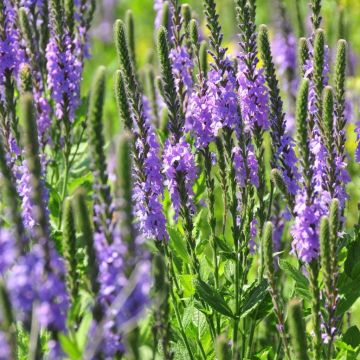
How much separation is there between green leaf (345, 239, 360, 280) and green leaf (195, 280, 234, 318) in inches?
26.7

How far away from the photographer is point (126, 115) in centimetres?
336

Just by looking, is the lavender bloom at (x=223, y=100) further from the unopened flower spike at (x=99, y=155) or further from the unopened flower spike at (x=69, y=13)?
the unopened flower spike at (x=69, y=13)

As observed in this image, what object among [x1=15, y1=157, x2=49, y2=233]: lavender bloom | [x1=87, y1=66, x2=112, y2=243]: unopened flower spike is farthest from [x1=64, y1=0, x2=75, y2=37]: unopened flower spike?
[x1=87, y1=66, x2=112, y2=243]: unopened flower spike

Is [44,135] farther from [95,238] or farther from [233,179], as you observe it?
[95,238]

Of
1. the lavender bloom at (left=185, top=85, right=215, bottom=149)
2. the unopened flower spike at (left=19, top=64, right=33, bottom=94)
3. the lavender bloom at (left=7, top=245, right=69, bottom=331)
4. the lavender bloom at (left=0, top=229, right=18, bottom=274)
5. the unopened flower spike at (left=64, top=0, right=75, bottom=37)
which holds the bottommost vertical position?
the lavender bloom at (left=7, top=245, right=69, bottom=331)

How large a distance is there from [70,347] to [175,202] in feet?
4.38

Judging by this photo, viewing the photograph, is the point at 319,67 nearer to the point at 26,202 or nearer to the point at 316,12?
the point at 316,12

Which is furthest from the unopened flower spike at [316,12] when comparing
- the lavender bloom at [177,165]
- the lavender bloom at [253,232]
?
the lavender bloom at [253,232]

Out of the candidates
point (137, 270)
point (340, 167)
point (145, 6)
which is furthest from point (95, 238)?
point (145, 6)

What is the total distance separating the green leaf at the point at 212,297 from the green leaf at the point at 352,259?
678 millimetres

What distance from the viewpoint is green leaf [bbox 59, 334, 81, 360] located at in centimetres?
248

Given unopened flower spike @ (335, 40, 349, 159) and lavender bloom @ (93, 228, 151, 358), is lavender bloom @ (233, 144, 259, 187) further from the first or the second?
lavender bloom @ (93, 228, 151, 358)

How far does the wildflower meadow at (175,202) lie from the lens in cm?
256

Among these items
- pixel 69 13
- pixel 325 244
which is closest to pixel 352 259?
pixel 325 244
